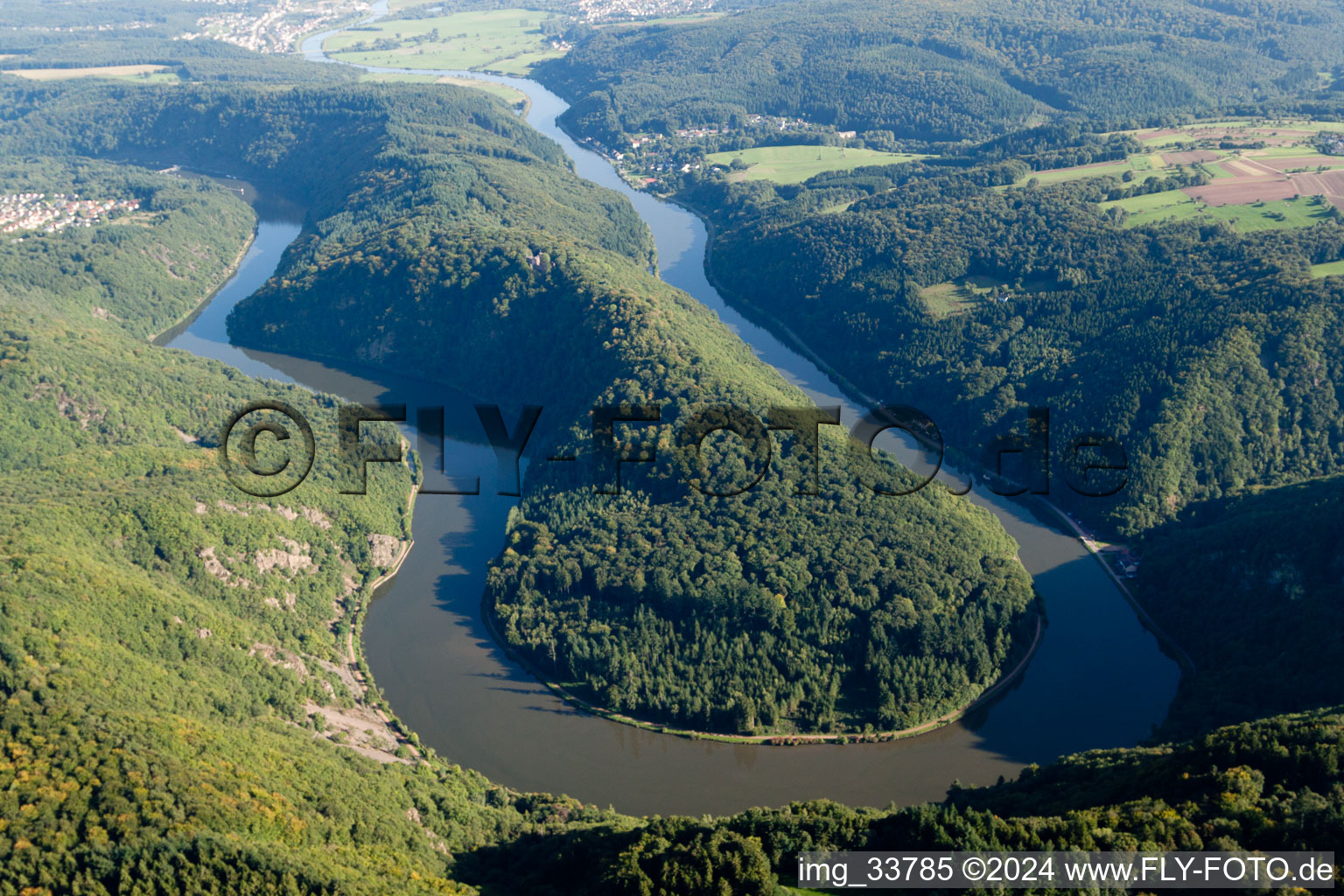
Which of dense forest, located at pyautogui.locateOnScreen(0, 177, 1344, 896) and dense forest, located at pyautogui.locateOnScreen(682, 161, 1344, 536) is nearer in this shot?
dense forest, located at pyautogui.locateOnScreen(0, 177, 1344, 896)

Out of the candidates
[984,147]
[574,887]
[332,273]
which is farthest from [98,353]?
[984,147]

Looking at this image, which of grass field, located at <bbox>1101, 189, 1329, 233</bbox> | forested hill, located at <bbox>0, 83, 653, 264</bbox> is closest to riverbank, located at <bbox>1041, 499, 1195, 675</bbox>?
grass field, located at <bbox>1101, 189, 1329, 233</bbox>

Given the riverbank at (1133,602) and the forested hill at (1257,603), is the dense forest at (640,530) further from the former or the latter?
the riverbank at (1133,602)

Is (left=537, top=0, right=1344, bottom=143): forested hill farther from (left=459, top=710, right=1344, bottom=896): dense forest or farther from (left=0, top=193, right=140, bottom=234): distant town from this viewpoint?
(left=459, top=710, right=1344, bottom=896): dense forest

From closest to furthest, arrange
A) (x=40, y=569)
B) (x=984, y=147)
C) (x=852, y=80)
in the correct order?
(x=40, y=569) < (x=984, y=147) < (x=852, y=80)

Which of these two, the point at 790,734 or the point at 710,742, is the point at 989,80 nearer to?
the point at 790,734

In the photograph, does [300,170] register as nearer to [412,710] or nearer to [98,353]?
[98,353]
